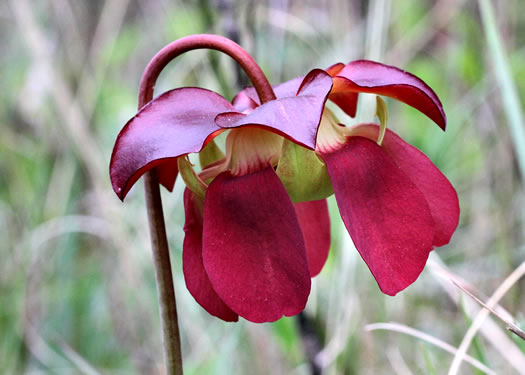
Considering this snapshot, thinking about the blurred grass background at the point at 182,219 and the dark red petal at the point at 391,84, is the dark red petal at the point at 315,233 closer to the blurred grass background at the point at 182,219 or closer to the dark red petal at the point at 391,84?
the dark red petal at the point at 391,84

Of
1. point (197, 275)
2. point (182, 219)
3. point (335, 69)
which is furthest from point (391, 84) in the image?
point (182, 219)

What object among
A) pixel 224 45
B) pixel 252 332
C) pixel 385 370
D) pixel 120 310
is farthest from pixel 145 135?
pixel 120 310

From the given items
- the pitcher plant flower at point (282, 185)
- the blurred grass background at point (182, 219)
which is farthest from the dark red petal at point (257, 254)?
the blurred grass background at point (182, 219)

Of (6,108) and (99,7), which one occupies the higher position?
(99,7)

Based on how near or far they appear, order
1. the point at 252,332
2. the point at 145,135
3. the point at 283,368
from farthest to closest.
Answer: the point at 283,368 → the point at 252,332 → the point at 145,135

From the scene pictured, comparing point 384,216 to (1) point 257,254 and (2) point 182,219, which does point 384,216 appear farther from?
(2) point 182,219

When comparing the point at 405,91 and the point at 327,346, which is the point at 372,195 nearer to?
the point at 405,91

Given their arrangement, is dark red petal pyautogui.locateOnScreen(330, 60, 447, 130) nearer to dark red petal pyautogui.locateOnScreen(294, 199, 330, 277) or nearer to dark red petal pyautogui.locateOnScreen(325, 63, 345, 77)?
dark red petal pyautogui.locateOnScreen(325, 63, 345, 77)
